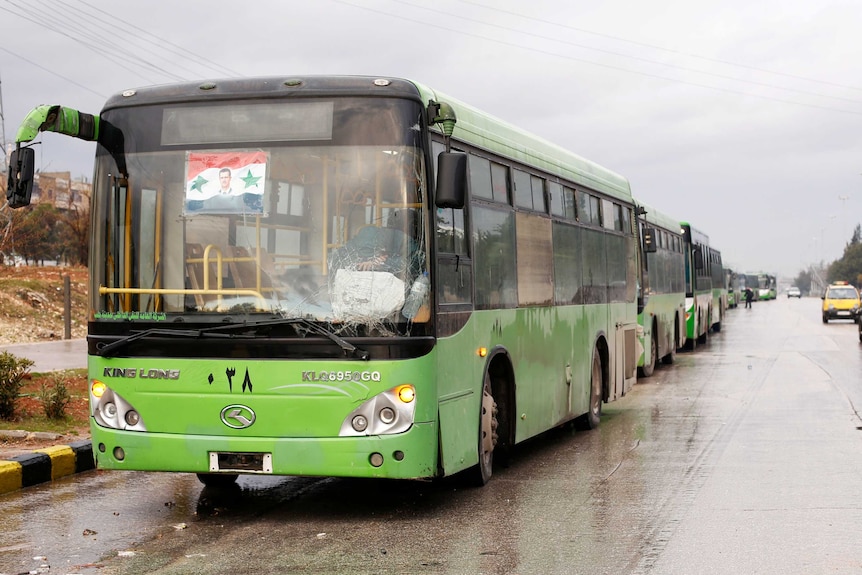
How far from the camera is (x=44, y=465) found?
10055mm

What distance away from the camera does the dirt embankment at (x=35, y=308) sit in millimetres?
27494

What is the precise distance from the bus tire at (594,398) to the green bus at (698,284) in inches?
679

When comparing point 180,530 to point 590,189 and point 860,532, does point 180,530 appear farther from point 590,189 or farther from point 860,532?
point 590,189

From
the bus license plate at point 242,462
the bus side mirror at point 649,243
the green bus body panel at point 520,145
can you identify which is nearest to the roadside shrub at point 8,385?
the bus license plate at point 242,462

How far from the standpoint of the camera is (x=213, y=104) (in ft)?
26.1

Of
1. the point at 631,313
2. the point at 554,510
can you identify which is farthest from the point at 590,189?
the point at 554,510

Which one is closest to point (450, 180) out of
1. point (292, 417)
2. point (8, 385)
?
point (292, 417)

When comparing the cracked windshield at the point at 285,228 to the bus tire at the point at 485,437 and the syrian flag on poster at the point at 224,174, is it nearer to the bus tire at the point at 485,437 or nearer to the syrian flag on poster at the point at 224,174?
the syrian flag on poster at the point at 224,174

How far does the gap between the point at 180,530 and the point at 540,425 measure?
4116mm

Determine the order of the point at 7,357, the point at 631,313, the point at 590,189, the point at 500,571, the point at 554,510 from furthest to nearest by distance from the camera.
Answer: the point at 631,313 < the point at 590,189 < the point at 7,357 < the point at 554,510 < the point at 500,571

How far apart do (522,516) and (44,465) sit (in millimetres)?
4497

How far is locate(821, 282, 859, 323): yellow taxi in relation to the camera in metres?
50.9

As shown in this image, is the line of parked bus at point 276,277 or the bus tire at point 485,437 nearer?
the line of parked bus at point 276,277

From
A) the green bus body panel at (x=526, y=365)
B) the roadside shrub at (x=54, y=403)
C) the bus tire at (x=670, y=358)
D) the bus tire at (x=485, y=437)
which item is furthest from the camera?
the bus tire at (x=670, y=358)
